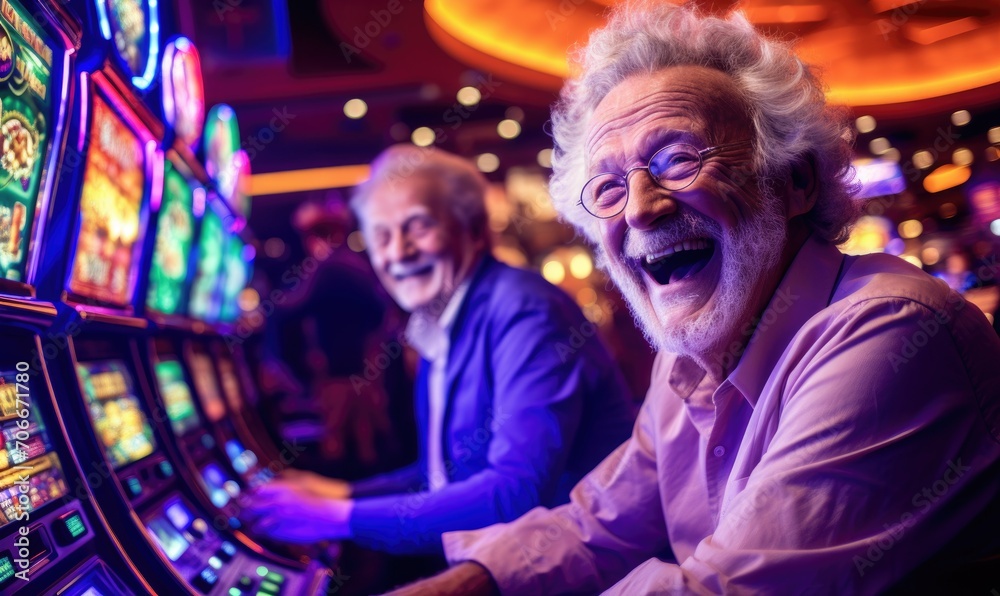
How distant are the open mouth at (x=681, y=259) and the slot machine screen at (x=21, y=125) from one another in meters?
1.18

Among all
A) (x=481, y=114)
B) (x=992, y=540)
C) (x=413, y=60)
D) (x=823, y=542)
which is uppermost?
(x=413, y=60)

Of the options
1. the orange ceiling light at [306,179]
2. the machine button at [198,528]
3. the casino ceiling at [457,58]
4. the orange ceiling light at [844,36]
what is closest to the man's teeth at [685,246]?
the machine button at [198,528]

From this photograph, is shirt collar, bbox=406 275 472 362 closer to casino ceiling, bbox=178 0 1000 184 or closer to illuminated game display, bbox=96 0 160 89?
illuminated game display, bbox=96 0 160 89

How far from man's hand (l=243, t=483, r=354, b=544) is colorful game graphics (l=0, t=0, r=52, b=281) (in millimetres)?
1070

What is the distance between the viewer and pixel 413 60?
19.7 ft

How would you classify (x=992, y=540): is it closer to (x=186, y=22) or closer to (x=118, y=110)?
(x=118, y=110)

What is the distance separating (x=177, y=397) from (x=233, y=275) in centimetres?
149

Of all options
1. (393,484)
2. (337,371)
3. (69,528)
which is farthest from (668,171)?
(337,371)

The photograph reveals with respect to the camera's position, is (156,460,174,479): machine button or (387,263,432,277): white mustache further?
(387,263,432,277): white mustache

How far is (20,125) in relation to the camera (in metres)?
1.28

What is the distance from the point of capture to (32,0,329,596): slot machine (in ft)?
4.88

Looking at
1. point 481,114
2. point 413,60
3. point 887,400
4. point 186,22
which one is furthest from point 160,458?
point 481,114

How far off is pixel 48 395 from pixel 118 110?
87cm

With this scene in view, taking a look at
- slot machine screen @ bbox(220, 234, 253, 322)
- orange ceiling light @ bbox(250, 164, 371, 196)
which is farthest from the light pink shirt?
orange ceiling light @ bbox(250, 164, 371, 196)
